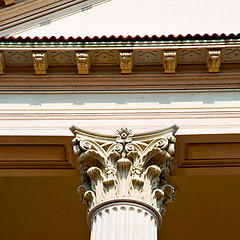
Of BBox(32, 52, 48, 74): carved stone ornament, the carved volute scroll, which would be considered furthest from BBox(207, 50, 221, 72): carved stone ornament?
BBox(32, 52, 48, 74): carved stone ornament

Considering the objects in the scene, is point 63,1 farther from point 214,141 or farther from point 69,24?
point 214,141

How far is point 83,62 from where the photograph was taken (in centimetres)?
1524

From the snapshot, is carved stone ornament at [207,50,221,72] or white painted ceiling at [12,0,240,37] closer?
carved stone ornament at [207,50,221,72]

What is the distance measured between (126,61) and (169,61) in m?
1.12

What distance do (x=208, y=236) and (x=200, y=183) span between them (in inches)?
81.4

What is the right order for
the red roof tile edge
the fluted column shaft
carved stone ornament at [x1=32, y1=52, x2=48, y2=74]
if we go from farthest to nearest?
carved stone ornament at [x1=32, y1=52, x2=48, y2=74]
the red roof tile edge
the fluted column shaft

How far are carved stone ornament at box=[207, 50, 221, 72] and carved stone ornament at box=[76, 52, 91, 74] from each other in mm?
3141

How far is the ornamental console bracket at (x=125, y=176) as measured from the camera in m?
12.5

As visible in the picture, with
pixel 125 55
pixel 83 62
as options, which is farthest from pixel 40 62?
pixel 125 55

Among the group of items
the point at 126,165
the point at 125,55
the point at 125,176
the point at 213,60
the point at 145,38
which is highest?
the point at 145,38

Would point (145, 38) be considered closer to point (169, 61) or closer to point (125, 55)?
point (125, 55)

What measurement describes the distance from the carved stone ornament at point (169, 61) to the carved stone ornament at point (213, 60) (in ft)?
2.88

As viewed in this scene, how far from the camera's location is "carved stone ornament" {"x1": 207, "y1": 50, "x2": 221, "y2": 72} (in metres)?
14.9

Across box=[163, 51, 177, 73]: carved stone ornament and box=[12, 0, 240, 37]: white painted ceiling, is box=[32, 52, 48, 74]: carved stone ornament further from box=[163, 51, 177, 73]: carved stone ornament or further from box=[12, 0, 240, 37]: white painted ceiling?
box=[163, 51, 177, 73]: carved stone ornament
